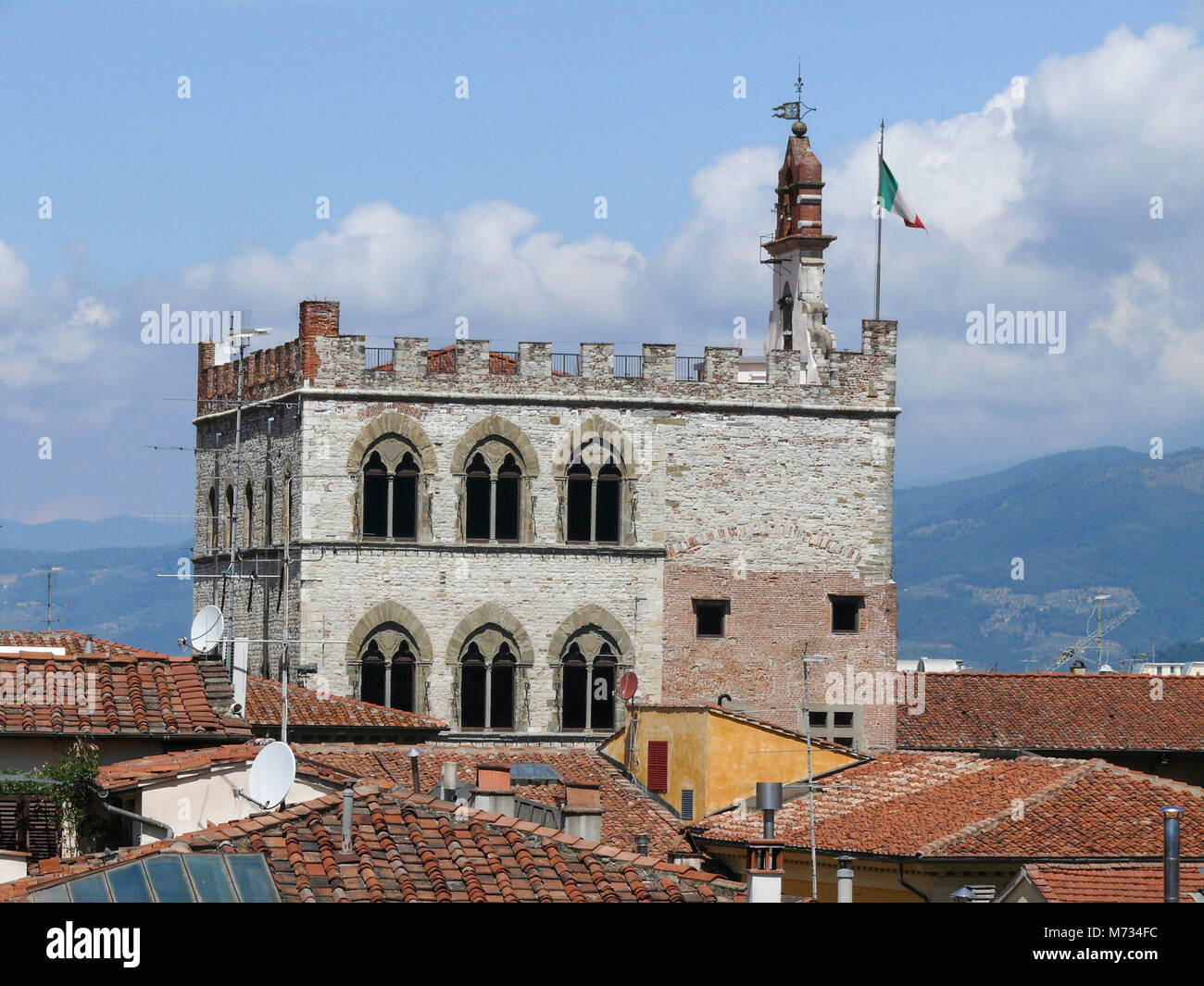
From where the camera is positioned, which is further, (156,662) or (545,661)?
(545,661)

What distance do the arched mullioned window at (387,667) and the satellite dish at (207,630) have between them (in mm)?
16569

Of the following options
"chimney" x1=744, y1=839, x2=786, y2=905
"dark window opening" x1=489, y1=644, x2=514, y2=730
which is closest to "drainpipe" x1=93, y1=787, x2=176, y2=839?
"chimney" x1=744, y1=839, x2=786, y2=905

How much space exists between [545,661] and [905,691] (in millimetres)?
9292

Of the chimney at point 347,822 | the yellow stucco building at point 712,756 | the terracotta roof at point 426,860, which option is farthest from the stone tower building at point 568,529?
the chimney at point 347,822

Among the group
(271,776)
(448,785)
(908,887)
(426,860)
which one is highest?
(271,776)

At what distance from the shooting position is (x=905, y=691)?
54250 mm

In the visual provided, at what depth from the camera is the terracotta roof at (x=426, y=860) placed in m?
20.7

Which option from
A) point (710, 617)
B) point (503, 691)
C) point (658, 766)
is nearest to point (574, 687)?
point (503, 691)

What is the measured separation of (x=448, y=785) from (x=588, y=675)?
1822cm

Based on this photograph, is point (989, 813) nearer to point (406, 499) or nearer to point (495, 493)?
point (495, 493)

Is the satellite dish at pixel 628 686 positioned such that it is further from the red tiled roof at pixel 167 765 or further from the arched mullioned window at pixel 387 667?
the red tiled roof at pixel 167 765

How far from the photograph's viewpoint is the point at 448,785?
32312 millimetres
